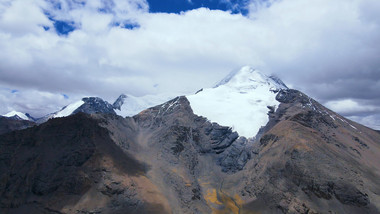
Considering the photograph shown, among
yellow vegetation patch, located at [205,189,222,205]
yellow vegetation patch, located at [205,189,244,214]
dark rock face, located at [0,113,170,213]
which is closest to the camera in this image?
dark rock face, located at [0,113,170,213]

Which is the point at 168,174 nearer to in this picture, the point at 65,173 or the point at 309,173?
the point at 65,173

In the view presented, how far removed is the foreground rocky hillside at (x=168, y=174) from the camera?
115m

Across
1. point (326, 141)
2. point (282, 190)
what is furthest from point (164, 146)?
point (326, 141)

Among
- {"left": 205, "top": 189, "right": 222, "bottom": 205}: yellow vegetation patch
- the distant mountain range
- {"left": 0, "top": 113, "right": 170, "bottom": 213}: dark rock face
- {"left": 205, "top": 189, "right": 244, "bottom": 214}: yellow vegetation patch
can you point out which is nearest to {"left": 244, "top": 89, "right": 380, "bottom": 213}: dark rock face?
the distant mountain range

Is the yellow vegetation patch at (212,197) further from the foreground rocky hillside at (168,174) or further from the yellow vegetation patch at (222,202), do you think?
the foreground rocky hillside at (168,174)

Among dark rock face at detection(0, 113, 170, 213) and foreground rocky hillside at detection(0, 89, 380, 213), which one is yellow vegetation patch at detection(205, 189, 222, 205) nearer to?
foreground rocky hillside at detection(0, 89, 380, 213)

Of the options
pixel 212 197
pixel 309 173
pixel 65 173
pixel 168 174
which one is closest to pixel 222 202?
pixel 212 197

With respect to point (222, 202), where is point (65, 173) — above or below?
below

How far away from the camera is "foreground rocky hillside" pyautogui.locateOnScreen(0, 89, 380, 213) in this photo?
115 meters

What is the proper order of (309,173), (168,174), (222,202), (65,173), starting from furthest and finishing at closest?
(168,174) → (222,202) → (309,173) → (65,173)

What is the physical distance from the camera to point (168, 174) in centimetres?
14762

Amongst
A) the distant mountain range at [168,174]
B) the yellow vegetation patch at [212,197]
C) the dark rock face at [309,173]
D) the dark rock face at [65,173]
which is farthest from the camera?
the yellow vegetation patch at [212,197]

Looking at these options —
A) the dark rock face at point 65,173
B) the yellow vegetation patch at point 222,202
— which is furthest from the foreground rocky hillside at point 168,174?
the yellow vegetation patch at point 222,202

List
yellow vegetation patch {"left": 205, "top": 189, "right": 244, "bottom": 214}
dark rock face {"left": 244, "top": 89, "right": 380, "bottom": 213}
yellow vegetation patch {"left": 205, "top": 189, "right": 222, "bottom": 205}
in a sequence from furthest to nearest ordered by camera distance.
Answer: yellow vegetation patch {"left": 205, "top": 189, "right": 222, "bottom": 205}
yellow vegetation patch {"left": 205, "top": 189, "right": 244, "bottom": 214}
dark rock face {"left": 244, "top": 89, "right": 380, "bottom": 213}
